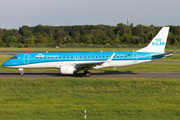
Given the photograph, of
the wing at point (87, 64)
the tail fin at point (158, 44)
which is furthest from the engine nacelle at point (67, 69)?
the tail fin at point (158, 44)

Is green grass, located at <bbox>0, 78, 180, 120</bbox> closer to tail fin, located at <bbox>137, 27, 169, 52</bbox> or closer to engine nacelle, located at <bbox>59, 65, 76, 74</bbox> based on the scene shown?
engine nacelle, located at <bbox>59, 65, 76, 74</bbox>

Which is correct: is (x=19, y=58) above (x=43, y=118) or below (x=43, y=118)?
above

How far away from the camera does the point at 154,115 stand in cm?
1425

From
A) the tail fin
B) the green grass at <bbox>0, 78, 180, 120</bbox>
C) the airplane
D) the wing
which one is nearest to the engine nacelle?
the wing

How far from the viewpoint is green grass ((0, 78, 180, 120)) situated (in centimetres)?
1452

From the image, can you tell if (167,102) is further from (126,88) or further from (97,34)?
(97,34)

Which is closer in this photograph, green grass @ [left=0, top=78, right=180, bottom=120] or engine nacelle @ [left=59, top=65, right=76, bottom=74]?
green grass @ [left=0, top=78, right=180, bottom=120]

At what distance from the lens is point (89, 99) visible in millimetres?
18312

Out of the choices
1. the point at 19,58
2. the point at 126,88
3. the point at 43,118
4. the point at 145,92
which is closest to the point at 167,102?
the point at 145,92

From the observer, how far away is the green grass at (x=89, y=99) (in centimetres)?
1452

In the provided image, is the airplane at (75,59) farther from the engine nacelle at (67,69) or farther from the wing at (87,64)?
the engine nacelle at (67,69)

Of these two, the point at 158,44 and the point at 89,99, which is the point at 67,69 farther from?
the point at 158,44

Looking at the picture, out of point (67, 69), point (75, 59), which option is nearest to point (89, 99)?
point (67, 69)

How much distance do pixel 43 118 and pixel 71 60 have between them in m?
17.7
